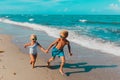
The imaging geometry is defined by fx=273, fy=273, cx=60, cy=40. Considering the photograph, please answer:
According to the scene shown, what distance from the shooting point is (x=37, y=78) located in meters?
7.41

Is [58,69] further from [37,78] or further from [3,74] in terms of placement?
[3,74]

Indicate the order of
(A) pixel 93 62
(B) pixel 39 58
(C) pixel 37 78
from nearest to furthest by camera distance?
(C) pixel 37 78 < (A) pixel 93 62 < (B) pixel 39 58

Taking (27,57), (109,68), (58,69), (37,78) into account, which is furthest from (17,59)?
(109,68)

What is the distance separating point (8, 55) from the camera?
10711 millimetres

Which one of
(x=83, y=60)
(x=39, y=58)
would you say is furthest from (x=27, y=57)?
(x=83, y=60)

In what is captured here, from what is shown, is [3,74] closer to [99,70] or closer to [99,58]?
[99,70]

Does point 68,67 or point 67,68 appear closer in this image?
point 67,68

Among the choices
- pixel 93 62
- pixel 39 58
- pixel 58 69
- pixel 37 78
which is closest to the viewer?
pixel 37 78

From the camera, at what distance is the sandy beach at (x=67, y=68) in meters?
7.57

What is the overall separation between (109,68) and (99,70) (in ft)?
1.40

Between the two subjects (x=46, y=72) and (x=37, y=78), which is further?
(x=46, y=72)

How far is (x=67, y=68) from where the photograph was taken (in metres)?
8.64

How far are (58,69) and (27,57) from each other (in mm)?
2184

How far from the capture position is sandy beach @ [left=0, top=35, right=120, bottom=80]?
24.8ft
